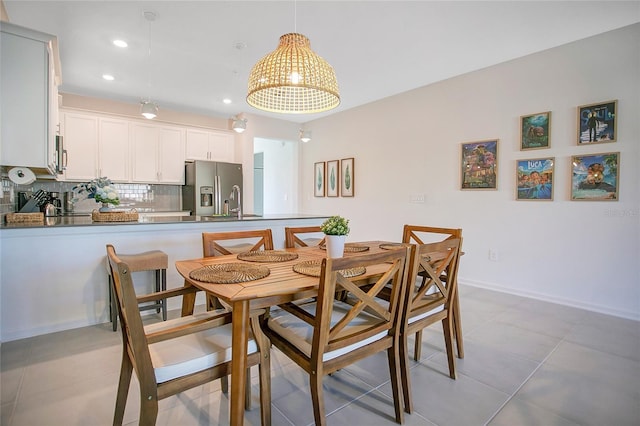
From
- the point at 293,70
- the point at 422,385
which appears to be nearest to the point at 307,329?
the point at 422,385

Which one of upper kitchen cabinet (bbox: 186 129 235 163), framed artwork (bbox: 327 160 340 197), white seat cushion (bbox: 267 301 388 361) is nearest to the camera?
white seat cushion (bbox: 267 301 388 361)

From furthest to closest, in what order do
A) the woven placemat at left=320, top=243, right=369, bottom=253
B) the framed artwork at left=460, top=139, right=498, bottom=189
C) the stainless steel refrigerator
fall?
the stainless steel refrigerator < the framed artwork at left=460, top=139, right=498, bottom=189 < the woven placemat at left=320, top=243, right=369, bottom=253

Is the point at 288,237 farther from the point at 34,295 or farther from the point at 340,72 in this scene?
the point at 340,72

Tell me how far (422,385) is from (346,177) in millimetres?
3961

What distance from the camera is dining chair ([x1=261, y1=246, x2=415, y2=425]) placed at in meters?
1.26

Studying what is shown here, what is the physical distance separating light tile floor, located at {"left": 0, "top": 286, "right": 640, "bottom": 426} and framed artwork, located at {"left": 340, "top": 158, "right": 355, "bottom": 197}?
10.5 ft

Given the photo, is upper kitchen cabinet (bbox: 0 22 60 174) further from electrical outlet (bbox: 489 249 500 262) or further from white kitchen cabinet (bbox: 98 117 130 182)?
electrical outlet (bbox: 489 249 500 262)

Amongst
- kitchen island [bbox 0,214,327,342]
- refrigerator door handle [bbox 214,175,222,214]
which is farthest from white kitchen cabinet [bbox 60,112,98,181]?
kitchen island [bbox 0,214,327,342]

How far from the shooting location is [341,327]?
53.1 inches

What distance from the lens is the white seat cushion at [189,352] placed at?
1.19m

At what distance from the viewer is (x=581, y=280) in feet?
10.1

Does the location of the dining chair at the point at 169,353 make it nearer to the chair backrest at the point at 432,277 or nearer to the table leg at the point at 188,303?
the table leg at the point at 188,303

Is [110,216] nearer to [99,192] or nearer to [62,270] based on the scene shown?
[99,192]

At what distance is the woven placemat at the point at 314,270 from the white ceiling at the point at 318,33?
2.04 metres
